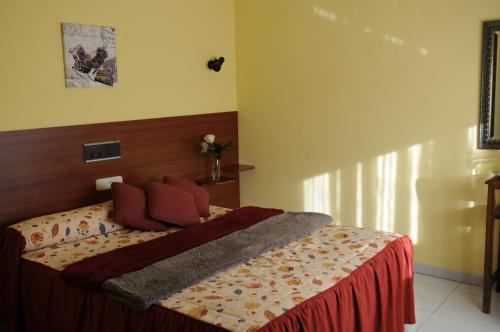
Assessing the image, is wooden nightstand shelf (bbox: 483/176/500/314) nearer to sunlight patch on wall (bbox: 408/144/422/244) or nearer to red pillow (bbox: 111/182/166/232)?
sunlight patch on wall (bbox: 408/144/422/244)

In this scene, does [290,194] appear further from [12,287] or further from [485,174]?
[12,287]

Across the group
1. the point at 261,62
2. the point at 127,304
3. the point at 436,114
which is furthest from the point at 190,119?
the point at 127,304

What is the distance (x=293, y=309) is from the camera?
2150mm

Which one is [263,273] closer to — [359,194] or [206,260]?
[206,260]

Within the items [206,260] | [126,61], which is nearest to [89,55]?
[126,61]

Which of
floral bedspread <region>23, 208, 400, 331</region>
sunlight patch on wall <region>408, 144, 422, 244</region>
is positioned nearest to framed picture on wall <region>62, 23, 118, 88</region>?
floral bedspread <region>23, 208, 400, 331</region>

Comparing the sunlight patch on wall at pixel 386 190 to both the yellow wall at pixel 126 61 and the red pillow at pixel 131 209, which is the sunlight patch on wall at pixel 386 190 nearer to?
the yellow wall at pixel 126 61

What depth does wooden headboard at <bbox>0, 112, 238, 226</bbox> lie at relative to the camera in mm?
3213

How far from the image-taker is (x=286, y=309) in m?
2.15

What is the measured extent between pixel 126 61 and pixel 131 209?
118 centimetres

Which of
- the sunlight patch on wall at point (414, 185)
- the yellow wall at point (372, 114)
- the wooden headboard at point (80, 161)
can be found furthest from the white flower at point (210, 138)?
the sunlight patch on wall at point (414, 185)

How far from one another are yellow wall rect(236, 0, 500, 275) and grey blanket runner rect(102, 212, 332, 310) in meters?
0.97

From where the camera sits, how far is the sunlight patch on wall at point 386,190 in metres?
4.02

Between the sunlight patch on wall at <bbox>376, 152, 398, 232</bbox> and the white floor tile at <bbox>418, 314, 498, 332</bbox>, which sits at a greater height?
the sunlight patch on wall at <bbox>376, 152, 398, 232</bbox>
